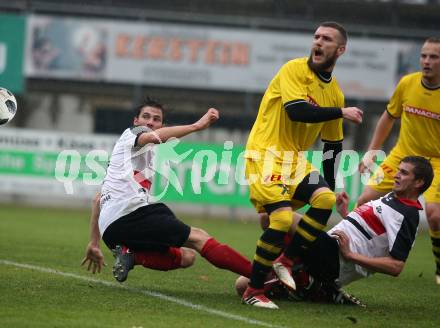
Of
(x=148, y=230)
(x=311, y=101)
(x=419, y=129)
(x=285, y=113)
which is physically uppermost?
(x=311, y=101)

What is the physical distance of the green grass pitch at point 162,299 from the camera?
21.4 ft

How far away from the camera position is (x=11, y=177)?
62.5 ft

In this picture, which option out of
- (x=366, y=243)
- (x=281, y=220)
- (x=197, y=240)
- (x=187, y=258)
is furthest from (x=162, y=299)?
(x=366, y=243)

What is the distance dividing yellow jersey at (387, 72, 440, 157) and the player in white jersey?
2.70 meters

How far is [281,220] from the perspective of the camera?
24.0 ft

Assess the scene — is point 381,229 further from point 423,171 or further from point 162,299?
point 162,299

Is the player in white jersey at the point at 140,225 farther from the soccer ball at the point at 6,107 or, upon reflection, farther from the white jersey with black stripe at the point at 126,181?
the soccer ball at the point at 6,107

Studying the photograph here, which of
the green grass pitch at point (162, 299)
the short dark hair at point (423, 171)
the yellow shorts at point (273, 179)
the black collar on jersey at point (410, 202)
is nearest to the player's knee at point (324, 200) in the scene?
the yellow shorts at point (273, 179)

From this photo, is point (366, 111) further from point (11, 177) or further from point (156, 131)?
point (156, 131)

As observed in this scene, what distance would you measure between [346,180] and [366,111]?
Answer: 14.1 feet

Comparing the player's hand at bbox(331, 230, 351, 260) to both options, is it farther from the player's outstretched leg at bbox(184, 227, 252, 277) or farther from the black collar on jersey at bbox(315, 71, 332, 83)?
the black collar on jersey at bbox(315, 71, 332, 83)

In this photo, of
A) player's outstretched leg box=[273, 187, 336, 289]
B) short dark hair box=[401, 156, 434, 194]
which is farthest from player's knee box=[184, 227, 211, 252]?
short dark hair box=[401, 156, 434, 194]

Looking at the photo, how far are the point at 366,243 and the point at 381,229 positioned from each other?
16 centimetres

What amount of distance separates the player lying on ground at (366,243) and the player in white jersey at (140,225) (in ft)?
1.66
